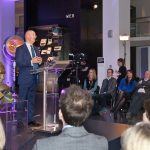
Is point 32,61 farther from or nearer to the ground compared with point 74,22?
nearer to the ground

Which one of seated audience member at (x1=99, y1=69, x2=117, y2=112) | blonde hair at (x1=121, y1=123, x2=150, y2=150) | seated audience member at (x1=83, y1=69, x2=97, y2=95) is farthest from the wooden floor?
blonde hair at (x1=121, y1=123, x2=150, y2=150)

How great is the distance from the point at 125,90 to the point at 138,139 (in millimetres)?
6751

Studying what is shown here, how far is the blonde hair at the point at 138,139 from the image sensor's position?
4.11 ft

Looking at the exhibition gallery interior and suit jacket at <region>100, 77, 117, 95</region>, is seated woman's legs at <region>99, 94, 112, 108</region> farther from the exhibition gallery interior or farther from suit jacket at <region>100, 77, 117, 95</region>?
suit jacket at <region>100, 77, 117, 95</region>

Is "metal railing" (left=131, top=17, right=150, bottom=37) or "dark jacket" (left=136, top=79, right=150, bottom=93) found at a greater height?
"metal railing" (left=131, top=17, right=150, bottom=37)

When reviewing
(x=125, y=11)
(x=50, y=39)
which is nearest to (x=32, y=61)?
(x=125, y=11)

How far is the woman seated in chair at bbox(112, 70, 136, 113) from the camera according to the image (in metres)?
7.69

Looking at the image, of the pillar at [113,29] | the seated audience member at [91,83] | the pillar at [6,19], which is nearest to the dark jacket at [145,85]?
the seated audience member at [91,83]

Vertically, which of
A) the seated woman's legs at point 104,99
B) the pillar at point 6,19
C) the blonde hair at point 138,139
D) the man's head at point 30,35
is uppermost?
the pillar at point 6,19

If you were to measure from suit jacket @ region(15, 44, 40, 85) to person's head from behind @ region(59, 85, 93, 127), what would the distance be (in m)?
3.44

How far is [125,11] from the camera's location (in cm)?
1198

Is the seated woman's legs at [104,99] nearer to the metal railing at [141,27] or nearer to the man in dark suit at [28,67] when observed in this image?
the man in dark suit at [28,67]

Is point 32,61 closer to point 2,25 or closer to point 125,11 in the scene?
point 2,25

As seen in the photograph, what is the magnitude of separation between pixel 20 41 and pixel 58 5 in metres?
5.51
